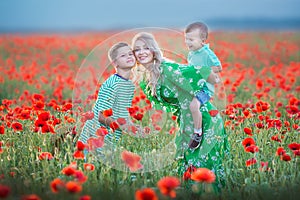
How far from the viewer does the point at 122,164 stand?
12.7 feet

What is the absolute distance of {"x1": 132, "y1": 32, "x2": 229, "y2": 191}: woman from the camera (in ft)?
13.2

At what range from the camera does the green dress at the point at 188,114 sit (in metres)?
4.00

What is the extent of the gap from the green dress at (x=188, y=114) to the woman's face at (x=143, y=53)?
0.12 meters

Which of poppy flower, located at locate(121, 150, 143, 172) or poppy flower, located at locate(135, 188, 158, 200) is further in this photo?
poppy flower, located at locate(121, 150, 143, 172)

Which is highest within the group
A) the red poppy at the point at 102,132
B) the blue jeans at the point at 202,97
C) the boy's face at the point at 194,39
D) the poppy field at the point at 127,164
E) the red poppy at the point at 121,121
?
the boy's face at the point at 194,39

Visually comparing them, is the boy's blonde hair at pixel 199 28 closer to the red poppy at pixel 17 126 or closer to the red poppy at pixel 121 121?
the red poppy at pixel 121 121

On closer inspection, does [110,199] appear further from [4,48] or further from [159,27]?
[4,48]

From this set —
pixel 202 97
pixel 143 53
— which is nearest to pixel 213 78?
pixel 202 97

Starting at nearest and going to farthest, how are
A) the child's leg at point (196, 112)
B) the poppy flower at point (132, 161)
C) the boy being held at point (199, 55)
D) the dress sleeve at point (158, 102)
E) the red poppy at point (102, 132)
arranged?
the poppy flower at point (132, 161) → the red poppy at point (102, 132) → the child's leg at point (196, 112) → the boy being held at point (199, 55) → the dress sleeve at point (158, 102)

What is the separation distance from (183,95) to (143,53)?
46cm

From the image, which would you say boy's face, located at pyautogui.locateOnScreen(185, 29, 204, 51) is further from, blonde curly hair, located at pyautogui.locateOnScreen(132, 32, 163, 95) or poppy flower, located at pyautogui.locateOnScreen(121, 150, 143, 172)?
poppy flower, located at pyautogui.locateOnScreen(121, 150, 143, 172)

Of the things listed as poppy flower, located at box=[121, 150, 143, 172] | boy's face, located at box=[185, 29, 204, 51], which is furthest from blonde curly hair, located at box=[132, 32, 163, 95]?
poppy flower, located at box=[121, 150, 143, 172]

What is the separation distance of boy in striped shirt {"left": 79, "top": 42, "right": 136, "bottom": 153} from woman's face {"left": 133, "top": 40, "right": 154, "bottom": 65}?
0.10 metres

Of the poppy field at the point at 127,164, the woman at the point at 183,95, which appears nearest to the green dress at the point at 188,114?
the woman at the point at 183,95
